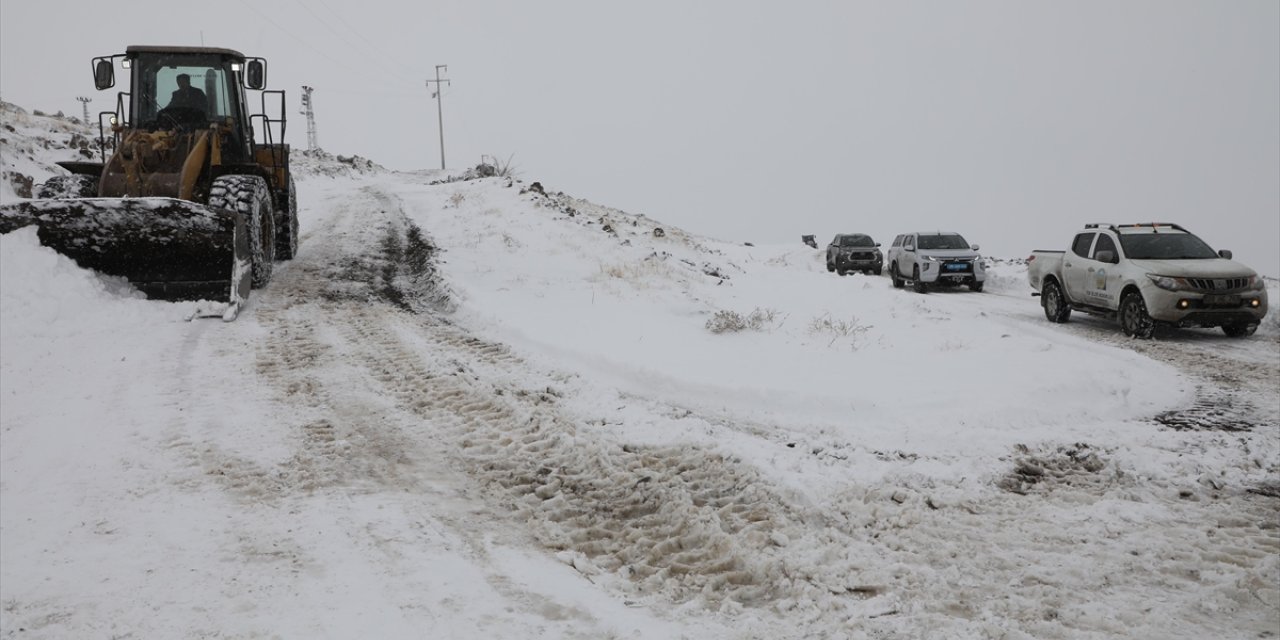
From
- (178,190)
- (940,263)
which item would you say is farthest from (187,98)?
(940,263)

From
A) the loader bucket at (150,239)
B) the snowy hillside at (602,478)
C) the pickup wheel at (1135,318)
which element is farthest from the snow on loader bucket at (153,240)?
the pickup wheel at (1135,318)

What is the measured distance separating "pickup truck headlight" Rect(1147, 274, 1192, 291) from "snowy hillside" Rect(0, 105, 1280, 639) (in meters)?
1.79

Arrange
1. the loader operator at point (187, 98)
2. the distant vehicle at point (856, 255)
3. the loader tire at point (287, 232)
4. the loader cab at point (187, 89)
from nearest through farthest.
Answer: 1. the loader cab at point (187, 89)
2. the loader operator at point (187, 98)
3. the loader tire at point (287, 232)
4. the distant vehicle at point (856, 255)

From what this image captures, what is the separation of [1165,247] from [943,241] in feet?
28.5

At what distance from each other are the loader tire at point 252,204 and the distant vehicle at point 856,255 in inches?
805

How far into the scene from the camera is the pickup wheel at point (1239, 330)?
35.7ft

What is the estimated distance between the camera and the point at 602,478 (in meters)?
4.48

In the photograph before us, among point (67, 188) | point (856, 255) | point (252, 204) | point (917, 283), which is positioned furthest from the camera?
point (856, 255)

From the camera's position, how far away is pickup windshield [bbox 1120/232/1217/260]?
1140 centimetres

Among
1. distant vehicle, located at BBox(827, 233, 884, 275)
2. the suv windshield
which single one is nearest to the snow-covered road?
the suv windshield

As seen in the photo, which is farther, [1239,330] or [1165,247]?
[1165,247]

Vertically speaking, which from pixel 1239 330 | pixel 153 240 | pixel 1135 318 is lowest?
pixel 1239 330

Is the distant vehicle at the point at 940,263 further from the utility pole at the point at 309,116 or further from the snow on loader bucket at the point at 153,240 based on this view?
the utility pole at the point at 309,116

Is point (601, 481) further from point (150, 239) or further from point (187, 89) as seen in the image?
point (187, 89)
